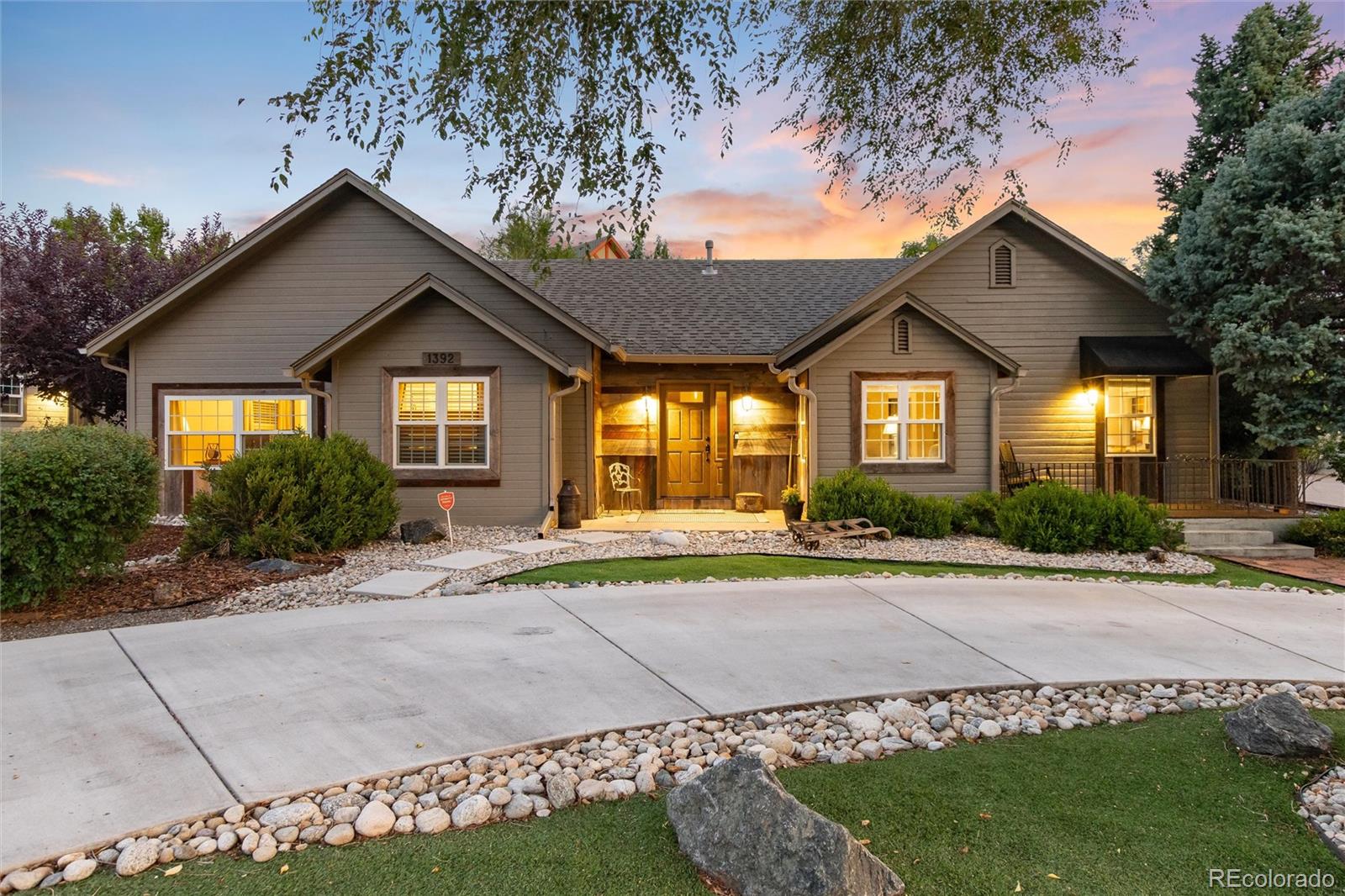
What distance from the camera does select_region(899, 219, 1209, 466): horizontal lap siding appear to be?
545 inches

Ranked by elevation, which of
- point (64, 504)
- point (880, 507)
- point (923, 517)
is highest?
point (64, 504)

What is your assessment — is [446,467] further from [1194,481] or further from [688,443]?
[1194,481]

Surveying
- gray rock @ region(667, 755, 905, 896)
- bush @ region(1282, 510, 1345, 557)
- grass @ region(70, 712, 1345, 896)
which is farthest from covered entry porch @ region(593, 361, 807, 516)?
gray rock @ region(667, 755, 905, 896)

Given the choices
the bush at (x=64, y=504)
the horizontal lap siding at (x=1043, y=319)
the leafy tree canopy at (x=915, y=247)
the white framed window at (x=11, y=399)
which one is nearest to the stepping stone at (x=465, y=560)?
the bush at (x=64, y=504)

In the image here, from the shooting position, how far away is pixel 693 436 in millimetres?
14852

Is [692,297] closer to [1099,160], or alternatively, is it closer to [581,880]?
[1099,160]

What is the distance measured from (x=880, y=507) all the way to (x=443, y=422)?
697cm

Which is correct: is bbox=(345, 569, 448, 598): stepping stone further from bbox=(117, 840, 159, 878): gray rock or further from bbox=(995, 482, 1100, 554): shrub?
bbox=(995, 482, 1100, 554): shrub

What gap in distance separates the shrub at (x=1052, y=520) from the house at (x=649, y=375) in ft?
8.15

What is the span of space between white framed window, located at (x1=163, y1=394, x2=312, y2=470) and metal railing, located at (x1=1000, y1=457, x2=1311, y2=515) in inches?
514

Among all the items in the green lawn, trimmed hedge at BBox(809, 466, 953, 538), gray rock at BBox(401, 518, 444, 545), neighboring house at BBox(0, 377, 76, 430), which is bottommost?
the green lawn

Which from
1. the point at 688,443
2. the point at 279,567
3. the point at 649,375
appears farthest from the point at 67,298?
the point at 688,443

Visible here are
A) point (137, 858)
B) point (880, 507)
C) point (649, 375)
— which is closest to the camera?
point (137, 858)

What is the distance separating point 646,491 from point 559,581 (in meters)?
6.89
